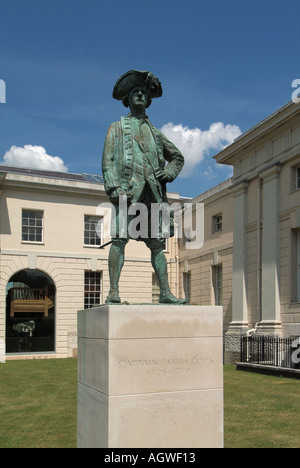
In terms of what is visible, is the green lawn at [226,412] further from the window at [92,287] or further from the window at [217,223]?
the window at [92,287]

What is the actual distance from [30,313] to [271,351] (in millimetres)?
15305

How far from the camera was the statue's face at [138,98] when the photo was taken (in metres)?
7.03

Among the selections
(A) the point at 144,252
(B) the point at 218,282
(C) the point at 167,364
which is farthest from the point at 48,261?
(C) the point at 167,364

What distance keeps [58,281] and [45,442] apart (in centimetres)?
2254

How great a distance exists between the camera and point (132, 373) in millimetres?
5602

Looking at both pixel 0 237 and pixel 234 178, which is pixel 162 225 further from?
pixel 0 237

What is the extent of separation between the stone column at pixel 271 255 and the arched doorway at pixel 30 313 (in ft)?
45.1

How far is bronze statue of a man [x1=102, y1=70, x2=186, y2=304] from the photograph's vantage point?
6648 mm

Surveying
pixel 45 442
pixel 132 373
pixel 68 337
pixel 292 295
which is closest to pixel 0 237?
pixel 68 337

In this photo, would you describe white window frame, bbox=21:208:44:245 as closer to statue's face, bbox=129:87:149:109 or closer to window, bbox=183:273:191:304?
window, bbox=183:273:191:304

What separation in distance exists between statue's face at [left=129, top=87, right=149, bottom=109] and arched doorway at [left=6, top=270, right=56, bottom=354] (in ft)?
78.6

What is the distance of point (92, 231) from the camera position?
3147 cm

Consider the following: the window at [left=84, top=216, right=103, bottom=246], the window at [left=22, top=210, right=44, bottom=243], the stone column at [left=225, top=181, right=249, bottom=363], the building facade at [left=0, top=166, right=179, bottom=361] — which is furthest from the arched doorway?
the stone column at [left=225, top=181, right=249, bottom=363]
